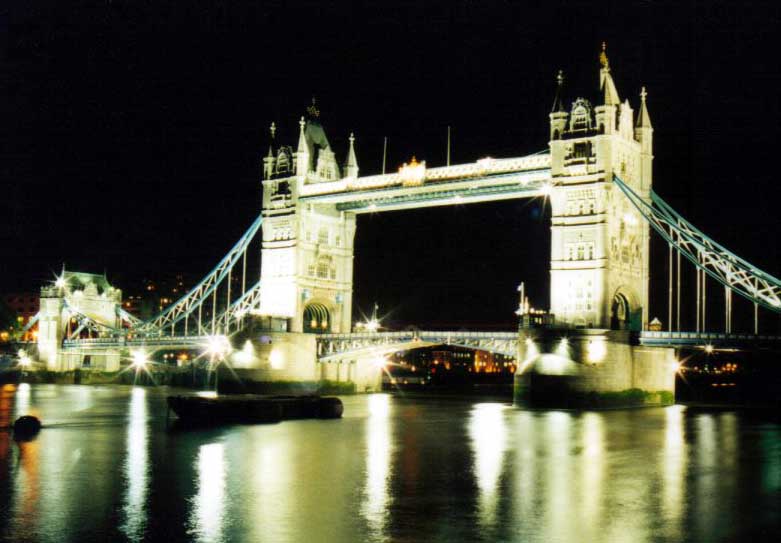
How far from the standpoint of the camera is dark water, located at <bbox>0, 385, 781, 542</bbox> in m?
15.8

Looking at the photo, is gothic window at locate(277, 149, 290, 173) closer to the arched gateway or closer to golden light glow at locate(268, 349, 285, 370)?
the arched gateway

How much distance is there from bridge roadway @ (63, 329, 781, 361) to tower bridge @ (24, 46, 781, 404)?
0.29 ft

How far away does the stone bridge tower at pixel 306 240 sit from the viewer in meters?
59.4

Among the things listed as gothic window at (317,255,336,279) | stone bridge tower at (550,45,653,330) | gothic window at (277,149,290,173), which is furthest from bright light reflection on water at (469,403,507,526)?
gothic window at (277,149,290,173)

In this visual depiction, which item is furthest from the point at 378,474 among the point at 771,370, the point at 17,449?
the point at 771,370

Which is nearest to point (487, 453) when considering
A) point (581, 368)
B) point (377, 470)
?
point (377, 470)

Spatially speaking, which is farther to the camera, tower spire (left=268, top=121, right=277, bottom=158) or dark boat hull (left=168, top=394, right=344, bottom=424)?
tower spire (left=268, top=121, right=277, bottom=158)

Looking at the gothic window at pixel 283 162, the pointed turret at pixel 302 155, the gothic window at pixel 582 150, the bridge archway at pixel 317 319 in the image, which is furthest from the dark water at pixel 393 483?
the gothic window at pixel 283 162

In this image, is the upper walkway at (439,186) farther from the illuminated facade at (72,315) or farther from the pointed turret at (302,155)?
the illuminated facade at (72,315)

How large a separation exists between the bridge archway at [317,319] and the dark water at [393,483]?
24.3m

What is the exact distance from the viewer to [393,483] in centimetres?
2086

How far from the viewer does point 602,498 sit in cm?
1898

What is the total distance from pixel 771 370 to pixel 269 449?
91970 millimetres

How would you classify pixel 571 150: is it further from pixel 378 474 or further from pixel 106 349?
pixel 106 349
